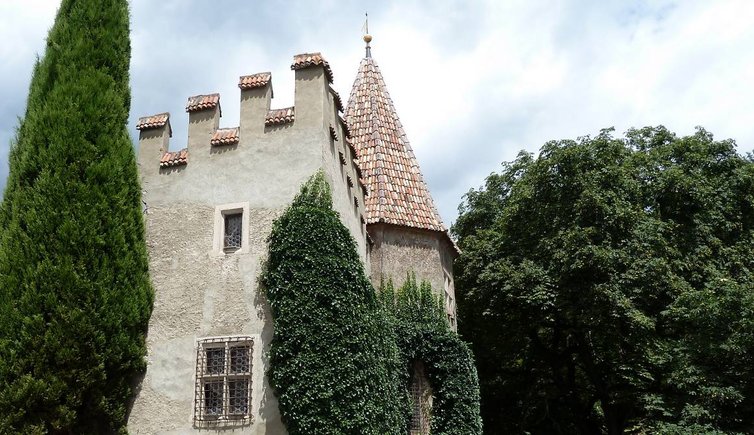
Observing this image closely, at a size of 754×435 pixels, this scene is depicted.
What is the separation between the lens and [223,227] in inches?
493

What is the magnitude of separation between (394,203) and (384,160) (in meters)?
1.52

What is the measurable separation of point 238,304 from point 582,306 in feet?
44.6

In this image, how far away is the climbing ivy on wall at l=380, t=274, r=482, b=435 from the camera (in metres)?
15.9

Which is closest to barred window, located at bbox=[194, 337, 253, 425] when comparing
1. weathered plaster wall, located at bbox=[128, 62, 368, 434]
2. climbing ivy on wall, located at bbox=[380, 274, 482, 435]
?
weathered plaster wall, located at bbox=[128, 62, 368, 434]

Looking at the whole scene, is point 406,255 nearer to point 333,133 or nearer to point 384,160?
point 384,160

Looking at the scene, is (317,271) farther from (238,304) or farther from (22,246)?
(22,246)

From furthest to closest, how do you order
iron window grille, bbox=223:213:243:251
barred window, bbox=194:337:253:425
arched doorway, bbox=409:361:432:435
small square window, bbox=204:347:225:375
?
arched doorway, bbox=409:361:432:435 < iron window grille, bbox=223:213:243:251 < small square window, bbox=204:347:225:375 < barred window, bbox=194:337:253:425

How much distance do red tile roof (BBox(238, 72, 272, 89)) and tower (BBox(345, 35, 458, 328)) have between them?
16.4 ft

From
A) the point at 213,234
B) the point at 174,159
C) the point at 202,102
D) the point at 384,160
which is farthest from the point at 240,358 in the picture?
the point at 384,160

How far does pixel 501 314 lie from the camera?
2534 cm

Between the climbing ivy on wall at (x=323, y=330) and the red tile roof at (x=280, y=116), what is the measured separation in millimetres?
1241

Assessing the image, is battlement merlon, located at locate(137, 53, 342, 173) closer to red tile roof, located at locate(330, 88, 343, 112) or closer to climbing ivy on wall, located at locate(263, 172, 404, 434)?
red tile roof, located at locate(330, 88, 343, 112)

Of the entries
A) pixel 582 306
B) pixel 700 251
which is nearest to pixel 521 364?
pixel 582 306

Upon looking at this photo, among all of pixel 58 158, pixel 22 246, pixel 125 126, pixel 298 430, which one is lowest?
pixel 298 430
